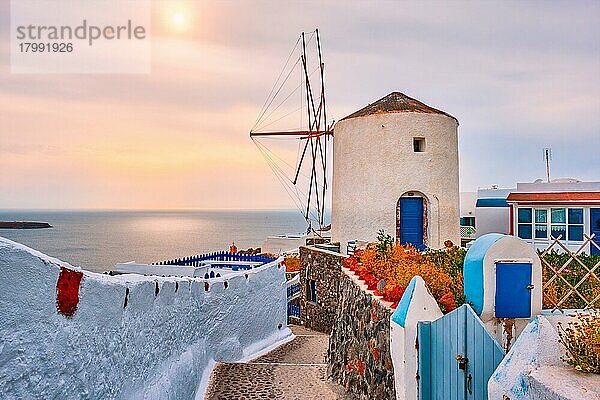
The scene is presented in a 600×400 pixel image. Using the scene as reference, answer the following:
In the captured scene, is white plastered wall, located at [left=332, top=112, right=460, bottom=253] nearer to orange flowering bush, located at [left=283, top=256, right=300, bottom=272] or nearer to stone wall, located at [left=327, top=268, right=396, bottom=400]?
stone wall, located at [left=327, top=268, right=396, bottom=400]

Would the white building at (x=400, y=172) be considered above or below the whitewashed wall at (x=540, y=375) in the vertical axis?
above

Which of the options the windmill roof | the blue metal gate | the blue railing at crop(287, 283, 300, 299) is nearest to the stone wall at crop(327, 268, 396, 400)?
the blue metal gate

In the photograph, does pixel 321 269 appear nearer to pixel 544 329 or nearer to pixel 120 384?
pixel 120 384

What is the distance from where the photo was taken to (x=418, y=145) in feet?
60.3

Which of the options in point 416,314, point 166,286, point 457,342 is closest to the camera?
point 457,342

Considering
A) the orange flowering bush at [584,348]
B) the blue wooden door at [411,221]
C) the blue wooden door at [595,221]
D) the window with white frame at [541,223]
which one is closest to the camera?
Answer: the orange flowering bush at [584,348]

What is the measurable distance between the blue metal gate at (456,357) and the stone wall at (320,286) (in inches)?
441

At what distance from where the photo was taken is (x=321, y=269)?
19.3 metres

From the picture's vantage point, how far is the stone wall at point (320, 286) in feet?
60.5

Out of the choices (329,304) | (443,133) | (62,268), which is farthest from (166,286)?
(443,133)

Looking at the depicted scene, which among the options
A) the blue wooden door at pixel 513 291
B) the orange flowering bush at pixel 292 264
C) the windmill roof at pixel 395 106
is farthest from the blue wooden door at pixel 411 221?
the blue wooden door at pixel 513 291

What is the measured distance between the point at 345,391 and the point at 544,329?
6167mm

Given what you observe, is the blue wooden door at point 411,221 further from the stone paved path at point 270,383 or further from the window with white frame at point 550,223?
the stone paved path at point 270,383

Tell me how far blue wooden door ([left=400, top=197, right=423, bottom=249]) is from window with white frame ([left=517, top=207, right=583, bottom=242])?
3.13 meters
